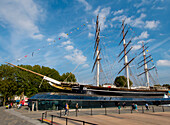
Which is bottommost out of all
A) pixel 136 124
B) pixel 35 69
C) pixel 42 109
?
pixel 42 109

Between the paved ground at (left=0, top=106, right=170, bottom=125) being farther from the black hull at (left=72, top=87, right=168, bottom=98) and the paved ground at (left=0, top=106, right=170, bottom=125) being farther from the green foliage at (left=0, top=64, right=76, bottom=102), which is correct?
the green foliage at (left=0, top=64, right=76, bottom=102)

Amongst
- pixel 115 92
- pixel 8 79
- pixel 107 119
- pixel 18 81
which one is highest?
pixel 8 79

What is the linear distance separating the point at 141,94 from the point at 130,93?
13.6ft

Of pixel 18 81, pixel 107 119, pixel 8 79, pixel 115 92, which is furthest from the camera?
pixel 18 81

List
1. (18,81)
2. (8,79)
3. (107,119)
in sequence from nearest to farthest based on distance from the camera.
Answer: (107,119) → (8,79) → (18,81)

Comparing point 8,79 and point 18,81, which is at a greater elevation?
point 8,79

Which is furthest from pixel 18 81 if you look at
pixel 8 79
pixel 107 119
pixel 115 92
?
pixel 107 119

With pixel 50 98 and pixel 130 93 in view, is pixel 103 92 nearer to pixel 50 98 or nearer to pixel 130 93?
pixel 130 93

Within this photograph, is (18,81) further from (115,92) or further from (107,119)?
(107,119)

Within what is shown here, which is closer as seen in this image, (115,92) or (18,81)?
(115,92)

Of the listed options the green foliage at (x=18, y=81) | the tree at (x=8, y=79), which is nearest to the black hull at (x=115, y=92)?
the green foliage at (x=18, y=81)

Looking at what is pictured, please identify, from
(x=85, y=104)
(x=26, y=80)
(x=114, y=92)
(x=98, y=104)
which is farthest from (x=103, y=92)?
(x=26, y=80)

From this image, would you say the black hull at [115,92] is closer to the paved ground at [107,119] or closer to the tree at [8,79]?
the paved ground at [107,119]

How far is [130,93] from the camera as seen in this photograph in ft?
111
